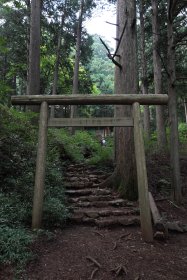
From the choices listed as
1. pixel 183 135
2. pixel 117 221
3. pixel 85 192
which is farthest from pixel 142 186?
pixel 183 135

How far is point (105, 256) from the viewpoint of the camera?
4762mm

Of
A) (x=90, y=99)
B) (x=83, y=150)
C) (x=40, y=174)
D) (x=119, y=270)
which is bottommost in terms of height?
(x=119, y=270)

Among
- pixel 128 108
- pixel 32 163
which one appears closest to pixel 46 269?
pixel 32 163

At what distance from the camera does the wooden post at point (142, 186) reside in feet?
17.8

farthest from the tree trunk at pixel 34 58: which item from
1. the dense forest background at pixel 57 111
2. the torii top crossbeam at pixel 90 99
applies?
the torii top crossbeam at pixel 90 99

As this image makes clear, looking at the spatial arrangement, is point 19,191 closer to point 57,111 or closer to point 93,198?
point 93,198

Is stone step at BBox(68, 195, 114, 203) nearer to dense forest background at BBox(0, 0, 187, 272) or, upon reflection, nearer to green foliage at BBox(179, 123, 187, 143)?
dense forest background at BBox(0, 0, 187, 272)

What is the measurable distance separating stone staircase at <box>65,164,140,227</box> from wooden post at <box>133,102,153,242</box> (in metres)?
0.82

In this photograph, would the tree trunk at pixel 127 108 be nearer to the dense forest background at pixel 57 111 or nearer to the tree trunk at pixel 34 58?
the dense forest background at pixel 57 111

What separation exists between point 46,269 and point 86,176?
17.3 feet

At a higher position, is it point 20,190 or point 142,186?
point 142,186

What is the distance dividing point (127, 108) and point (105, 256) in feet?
14.4

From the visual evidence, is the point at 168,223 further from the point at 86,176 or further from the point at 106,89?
the point at 106,89

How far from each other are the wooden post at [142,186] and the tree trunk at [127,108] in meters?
1.82
